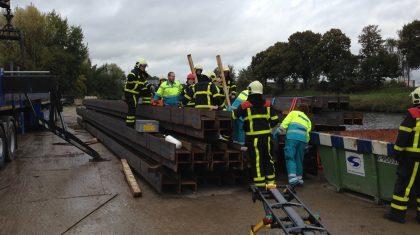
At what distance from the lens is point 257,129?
7.16 meters

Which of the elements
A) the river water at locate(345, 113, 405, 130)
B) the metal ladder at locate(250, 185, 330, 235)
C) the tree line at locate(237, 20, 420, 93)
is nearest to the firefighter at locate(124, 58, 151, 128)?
the metal ladder at locate(250, 185, 330, 235)

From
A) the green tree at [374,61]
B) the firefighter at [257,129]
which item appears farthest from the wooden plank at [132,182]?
the green tree at [374,61]

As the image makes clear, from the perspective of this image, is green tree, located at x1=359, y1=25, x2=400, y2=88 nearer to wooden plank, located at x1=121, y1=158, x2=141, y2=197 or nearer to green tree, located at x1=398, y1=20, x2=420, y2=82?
green tree, located at x1=398, y1=20, x2=420, y2=82

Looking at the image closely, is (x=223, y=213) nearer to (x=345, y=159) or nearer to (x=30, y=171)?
(x=345, y=159)

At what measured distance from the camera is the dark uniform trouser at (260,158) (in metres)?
7.11

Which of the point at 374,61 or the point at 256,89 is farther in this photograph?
the point at 374,61

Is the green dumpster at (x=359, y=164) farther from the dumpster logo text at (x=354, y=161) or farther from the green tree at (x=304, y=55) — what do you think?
the green tree at (x=304, y=55)

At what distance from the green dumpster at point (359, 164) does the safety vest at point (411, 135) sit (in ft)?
1.34

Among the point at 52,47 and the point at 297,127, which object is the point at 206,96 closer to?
the point at 297,127

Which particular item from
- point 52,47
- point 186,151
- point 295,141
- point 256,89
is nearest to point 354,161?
point 295,141

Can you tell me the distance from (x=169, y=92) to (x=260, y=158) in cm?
509

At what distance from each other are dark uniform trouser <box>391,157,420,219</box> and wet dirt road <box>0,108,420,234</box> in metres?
0.23

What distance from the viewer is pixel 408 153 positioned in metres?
6.01

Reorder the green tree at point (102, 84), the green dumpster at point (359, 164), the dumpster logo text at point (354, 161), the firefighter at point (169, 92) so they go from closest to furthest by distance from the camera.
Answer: the green dumpster at point (359, 164) < the dumpster logo text at point (354, 161) < the firefighter at point (169, 92) < the green tree at point (102, 84)
